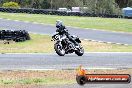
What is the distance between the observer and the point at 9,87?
34.9ft

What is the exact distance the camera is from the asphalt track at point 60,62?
50.1 feet

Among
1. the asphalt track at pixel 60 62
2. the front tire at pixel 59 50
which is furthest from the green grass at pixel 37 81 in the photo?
the front tire at pixel 59 50

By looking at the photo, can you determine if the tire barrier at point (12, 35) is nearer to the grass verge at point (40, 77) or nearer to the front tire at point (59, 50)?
the front tire at point (59, 50)

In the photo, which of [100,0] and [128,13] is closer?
[128,13]

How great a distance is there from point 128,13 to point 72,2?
30437 mm

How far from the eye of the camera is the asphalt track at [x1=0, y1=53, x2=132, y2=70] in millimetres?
15273

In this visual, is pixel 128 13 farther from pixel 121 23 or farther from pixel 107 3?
pixel 121 23

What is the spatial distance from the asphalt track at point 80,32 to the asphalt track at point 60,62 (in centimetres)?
1165

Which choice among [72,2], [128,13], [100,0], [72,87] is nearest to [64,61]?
[72,87]

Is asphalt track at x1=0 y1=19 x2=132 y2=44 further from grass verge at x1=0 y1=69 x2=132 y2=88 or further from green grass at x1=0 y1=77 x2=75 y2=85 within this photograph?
green grass at x1=0 y1=77 x2=75 y2=85

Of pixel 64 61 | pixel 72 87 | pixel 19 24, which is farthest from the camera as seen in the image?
pixel 19 24

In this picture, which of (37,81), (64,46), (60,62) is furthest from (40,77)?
(64,46)

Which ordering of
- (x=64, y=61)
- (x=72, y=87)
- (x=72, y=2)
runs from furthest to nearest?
(x=72, y=2) → (x=64, y=61) → (x=72, y=87)

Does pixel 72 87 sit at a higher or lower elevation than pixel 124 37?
higher
